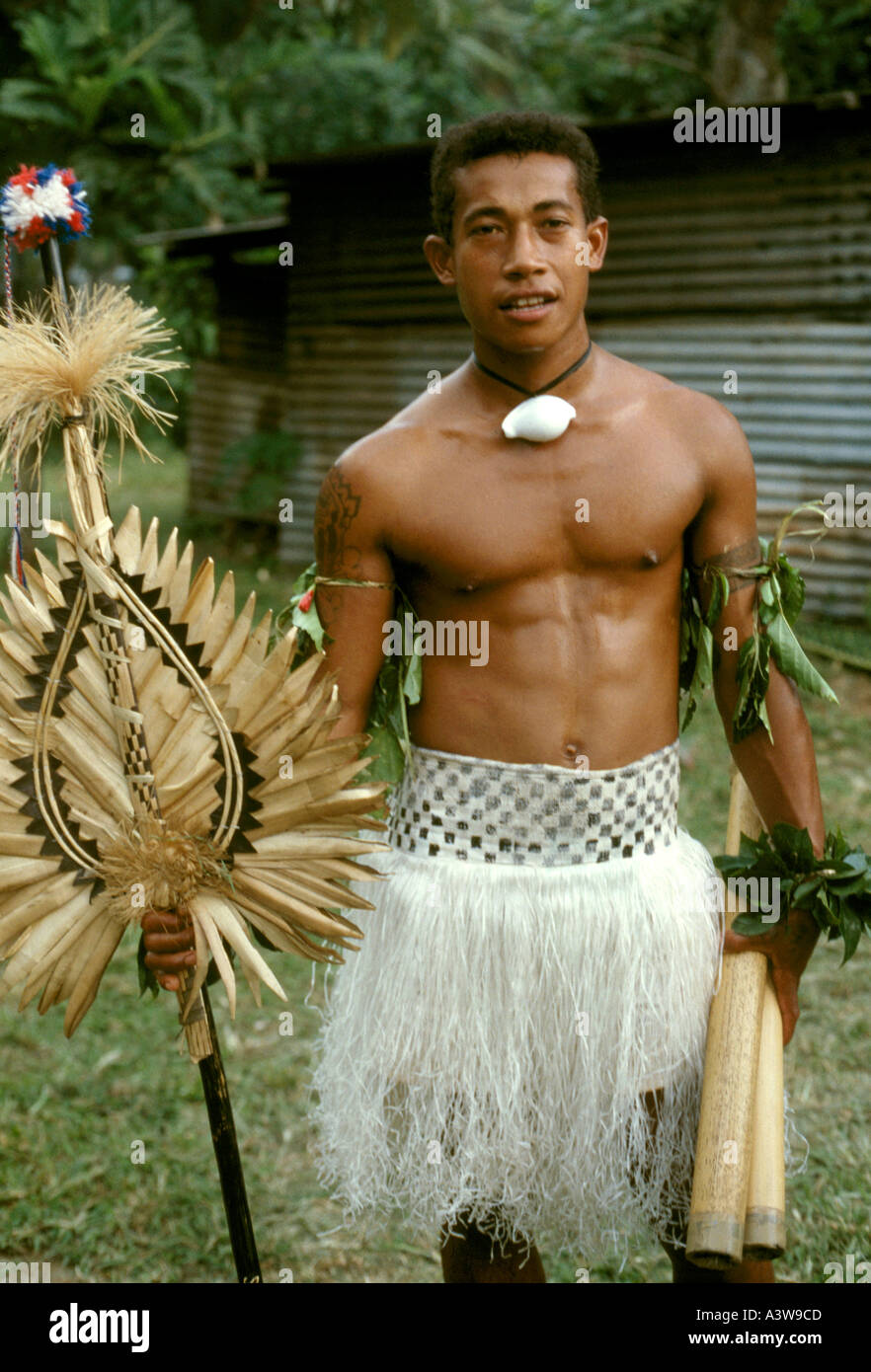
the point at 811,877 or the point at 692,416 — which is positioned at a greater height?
the point at 692,416

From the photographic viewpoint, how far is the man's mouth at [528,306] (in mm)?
2211

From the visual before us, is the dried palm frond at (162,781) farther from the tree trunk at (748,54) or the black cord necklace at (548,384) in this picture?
the tree trunk at (748,54)

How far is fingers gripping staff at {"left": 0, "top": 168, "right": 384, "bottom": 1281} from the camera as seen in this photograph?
6.70 feet

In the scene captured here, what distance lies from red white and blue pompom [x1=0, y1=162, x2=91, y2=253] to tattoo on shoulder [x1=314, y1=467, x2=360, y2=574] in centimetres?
60

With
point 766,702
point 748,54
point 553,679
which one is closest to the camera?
point 553,679

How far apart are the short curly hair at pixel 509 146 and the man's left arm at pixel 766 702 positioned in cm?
48

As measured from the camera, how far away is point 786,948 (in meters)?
2.38

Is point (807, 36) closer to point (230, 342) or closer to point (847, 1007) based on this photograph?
point (230, 342)

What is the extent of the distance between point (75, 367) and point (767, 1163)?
162 cm

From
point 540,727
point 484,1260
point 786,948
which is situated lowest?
point 484,1260

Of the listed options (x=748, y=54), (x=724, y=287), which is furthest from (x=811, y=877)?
(x=748, y=54)

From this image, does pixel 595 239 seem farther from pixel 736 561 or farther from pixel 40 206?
pixel 40 206

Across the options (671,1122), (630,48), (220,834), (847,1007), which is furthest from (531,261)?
(630,48)

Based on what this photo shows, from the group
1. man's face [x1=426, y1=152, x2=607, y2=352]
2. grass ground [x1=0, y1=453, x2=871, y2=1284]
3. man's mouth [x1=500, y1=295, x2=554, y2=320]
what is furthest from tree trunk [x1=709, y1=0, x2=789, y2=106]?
A: man's mouth [x1=500, y1=295, x2=554, y2=320]
